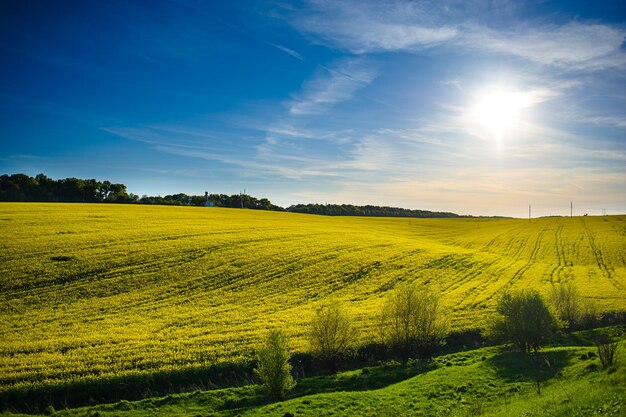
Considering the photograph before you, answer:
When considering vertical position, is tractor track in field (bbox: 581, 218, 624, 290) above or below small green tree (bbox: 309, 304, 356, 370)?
above

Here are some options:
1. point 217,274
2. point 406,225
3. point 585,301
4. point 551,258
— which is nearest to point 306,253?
point 217,274

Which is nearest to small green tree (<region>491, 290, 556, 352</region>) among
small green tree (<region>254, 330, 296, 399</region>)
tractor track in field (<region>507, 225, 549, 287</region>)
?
small green tree (<region>254, 330, 296, 399</region>)

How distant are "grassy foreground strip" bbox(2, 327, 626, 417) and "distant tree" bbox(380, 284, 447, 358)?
14.8ft

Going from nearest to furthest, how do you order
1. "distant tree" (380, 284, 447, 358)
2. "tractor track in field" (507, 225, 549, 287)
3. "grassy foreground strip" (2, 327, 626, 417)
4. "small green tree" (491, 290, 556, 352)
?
"grassy foreground strip" (2, 327, 626, 417), "small green tree" (491, 290, 556, 352), "distant tree" (380, 284, 447, 358), "tractor track in field" (507, 225, 549, 287)

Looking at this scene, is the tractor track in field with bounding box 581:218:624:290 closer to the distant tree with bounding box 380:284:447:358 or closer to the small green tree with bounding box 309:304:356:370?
the distant tree with bounding box 380:284:447:358

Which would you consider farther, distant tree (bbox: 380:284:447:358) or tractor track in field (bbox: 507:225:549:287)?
tractor track in field (bbox: 507:225:549:287)

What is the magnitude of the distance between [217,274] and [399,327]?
Result: 24.6 metres

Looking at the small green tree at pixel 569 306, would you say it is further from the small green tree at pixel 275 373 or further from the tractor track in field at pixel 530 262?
the small green tree at pixel 275 373

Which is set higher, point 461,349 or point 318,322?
point 318,322

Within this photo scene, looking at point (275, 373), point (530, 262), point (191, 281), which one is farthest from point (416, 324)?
point (530, 262)

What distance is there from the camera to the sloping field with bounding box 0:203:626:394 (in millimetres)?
28453

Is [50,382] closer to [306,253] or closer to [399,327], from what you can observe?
[399,327]

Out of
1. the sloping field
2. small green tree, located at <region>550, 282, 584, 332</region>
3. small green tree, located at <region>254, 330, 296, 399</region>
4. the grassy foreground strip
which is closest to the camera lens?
the grassy foreground strip

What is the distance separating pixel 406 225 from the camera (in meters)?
131
